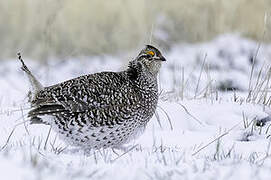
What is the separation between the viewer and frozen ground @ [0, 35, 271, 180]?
3.29 meters

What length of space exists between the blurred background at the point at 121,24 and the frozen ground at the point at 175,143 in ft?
2.68

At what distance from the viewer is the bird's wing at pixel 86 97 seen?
464 centimetres

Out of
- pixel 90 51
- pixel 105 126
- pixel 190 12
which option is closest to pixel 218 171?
pixel 105 126

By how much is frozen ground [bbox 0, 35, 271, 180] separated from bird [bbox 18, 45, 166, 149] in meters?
0.14

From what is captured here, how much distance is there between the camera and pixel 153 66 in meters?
5.41

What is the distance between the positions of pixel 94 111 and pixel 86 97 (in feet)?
0.50

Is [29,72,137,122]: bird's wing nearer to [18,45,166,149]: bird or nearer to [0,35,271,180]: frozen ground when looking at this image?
[18,45,166,149]: bird

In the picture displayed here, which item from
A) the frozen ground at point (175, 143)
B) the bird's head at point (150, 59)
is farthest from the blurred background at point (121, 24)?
the bird's head at point (150, 59)

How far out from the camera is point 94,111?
4.61 m

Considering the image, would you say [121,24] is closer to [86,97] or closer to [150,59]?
[150,59]

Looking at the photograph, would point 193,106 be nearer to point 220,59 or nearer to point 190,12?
point 220,59

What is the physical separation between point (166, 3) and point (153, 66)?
7783 mm

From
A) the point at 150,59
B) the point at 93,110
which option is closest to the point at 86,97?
the point at 93,110

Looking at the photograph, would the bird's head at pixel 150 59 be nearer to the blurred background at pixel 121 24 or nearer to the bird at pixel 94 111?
the bird at pixel 94 111
